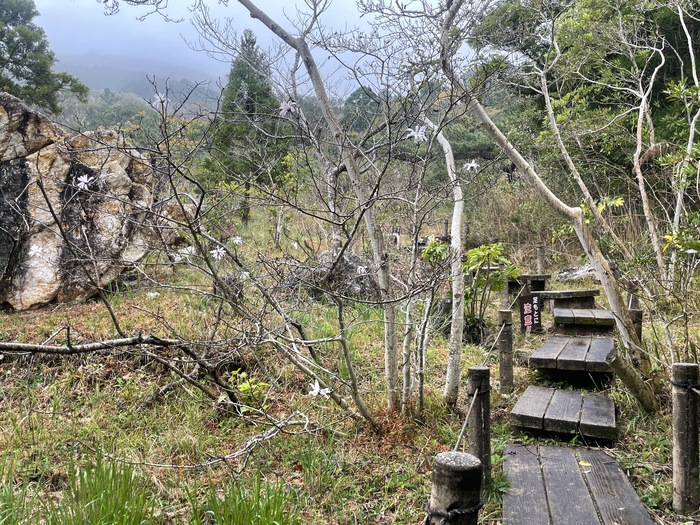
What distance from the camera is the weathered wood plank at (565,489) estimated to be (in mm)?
2049

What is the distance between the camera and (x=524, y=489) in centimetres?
230

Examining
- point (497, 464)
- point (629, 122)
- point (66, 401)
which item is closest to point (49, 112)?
point (66, 401)

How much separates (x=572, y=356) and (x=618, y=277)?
3.84ft

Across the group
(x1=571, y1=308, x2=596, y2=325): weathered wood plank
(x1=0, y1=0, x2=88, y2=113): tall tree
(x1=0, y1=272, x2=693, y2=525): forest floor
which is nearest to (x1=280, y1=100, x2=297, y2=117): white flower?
(x1=0, y1=272, x2=693, y2=525): forest floor

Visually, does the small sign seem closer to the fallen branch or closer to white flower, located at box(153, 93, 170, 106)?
the fallen branch

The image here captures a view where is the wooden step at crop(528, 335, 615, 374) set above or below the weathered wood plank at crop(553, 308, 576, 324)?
below

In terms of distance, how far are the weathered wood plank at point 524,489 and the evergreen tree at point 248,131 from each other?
2122 millimetres

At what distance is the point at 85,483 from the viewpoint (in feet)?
6.50

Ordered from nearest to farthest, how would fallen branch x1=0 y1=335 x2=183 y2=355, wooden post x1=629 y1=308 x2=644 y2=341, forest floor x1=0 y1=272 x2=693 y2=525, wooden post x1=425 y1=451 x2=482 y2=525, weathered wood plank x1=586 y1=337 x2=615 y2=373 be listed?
1. wooden post x1=425 y1=451 x2=482 y2=525
2. fallen branch x1=0 y1=335 x2=183 y2=355
3. forest floor x1=0 y1=272 x2=693 y2=525
4. weathered wood plank x1=586 y1=337 x2=615 y2=373
5. wooden post x1=629 y1=308 x2=644 y2=341

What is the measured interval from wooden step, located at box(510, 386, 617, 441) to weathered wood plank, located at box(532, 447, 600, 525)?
157 millimetres

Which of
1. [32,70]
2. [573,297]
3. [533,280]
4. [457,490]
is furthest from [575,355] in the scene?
[32,70]

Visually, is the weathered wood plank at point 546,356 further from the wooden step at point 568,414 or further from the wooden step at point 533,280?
the wooden step at point 533,280

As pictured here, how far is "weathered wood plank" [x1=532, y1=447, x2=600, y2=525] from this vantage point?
205 centimetres

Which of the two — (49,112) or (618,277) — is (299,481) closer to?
(618,277)
